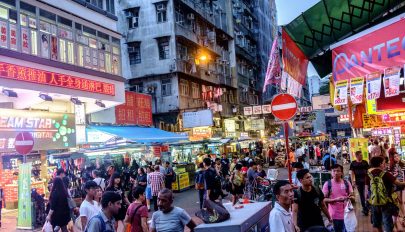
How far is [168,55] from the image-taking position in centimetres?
3369

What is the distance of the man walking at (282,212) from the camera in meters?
4.55

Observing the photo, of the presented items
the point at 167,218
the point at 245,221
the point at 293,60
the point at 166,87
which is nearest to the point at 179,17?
the point at 166,87

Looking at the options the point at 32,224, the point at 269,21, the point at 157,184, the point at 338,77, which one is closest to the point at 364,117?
the point at 157,184

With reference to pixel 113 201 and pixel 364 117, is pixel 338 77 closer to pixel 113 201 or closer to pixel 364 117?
pixel 113 201

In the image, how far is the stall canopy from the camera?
5.52 m

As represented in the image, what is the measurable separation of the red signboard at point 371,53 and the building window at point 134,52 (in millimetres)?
29594

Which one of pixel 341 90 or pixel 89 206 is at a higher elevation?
pixel 341 90

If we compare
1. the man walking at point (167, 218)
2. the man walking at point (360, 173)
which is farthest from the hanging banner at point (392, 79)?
the man walking at point (360, 173)

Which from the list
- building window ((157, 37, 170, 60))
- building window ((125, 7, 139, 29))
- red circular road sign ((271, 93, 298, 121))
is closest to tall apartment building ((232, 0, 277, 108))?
building window ((157, 37, 170, 60))

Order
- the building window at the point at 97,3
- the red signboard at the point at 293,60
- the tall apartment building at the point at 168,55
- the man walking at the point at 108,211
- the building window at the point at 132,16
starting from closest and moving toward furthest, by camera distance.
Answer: the man walking at the point at 108,211 < the red signboard at the point at 293,60 < the building window at the point at 97,3 < the tall apartment building at the point at 168,55 < the building window at the point at 132,16

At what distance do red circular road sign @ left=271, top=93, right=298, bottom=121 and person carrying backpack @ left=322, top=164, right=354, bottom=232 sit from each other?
1.28 metres

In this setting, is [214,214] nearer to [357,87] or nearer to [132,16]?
[357,87]

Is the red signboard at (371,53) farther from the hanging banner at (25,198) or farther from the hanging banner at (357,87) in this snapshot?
the hanging banner at (25,198)

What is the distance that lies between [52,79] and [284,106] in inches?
485
